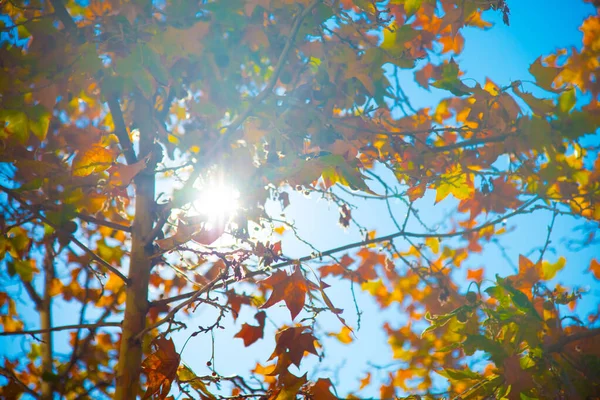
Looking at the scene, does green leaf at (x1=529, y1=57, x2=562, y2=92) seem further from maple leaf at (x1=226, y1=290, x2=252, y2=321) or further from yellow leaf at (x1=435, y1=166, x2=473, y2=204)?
maple leaf at (x1=226, y1=290, x2=252, y2=321)

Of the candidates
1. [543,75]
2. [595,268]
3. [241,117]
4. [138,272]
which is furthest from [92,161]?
[595,268]

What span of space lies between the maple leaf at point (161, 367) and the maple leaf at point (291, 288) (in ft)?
1.23

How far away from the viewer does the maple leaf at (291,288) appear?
4.43ft

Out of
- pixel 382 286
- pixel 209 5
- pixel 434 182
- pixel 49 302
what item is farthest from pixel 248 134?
pixel 49 302

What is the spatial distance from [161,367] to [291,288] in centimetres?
48

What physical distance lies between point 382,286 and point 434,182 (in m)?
1.59

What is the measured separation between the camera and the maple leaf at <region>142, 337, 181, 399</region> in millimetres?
1300

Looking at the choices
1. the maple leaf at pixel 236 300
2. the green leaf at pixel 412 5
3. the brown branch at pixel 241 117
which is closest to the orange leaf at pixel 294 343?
the maple leaf at pixel 236 300

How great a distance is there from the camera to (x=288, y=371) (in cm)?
141

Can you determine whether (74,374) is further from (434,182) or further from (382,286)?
(434,182)

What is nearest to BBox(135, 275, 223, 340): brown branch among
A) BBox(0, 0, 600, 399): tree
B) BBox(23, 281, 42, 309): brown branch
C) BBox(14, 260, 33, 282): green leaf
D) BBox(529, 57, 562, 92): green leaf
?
BBox(0, 0, 600, 399): tree

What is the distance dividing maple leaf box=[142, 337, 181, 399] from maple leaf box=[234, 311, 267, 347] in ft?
1.20

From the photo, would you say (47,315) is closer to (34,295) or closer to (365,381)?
(34,295)

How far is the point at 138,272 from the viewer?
5.07 feet
